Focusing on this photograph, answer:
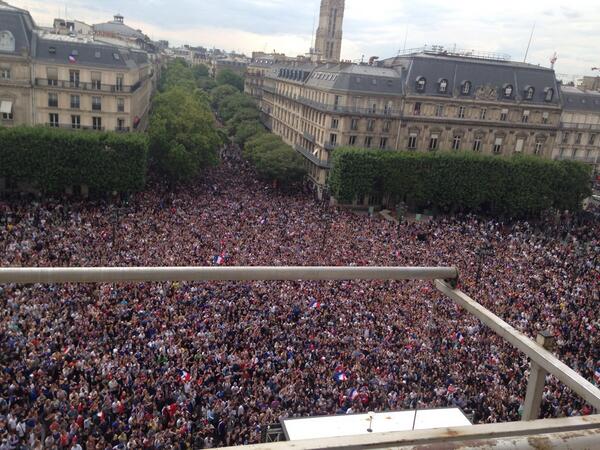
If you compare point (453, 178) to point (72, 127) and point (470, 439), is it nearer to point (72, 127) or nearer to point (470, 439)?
point (72, 127)

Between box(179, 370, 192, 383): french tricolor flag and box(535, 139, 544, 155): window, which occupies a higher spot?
box(535, 139, 544, 155): window

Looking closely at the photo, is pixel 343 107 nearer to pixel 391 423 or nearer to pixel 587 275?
pixel 587 275

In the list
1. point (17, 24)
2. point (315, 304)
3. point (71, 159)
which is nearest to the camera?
point (315, 304)

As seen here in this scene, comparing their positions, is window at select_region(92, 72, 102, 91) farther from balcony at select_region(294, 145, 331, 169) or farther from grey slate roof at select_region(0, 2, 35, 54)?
balcony at select_region(294, 145, 331, 169)

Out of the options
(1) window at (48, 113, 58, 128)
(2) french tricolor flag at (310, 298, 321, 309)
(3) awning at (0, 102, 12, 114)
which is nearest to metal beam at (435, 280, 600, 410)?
(2) french tricolor flag at (310, 298, 321, 309)

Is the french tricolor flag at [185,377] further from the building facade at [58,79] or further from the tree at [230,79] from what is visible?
the tree at [230,79]

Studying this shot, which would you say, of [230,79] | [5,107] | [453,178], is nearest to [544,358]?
[453,178]
